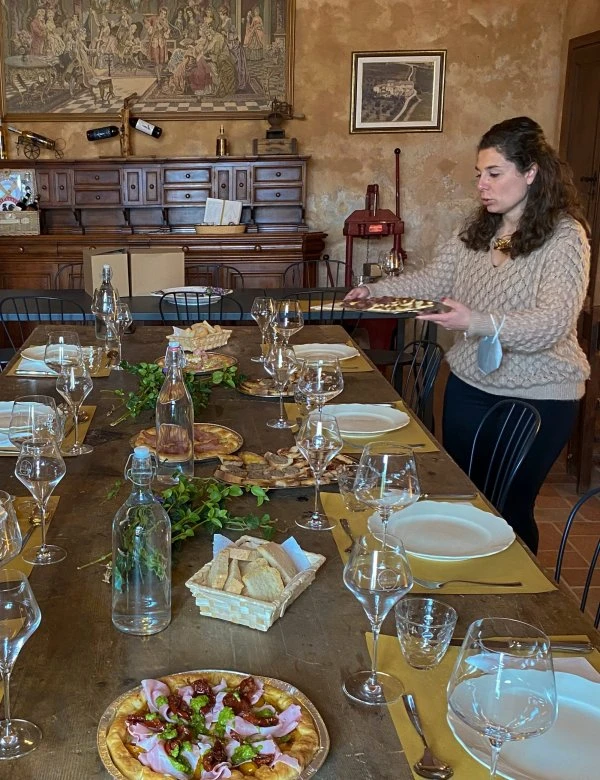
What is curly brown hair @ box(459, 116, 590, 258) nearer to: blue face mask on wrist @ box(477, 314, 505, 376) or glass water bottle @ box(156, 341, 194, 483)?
blue face mask on wrist @ box(477, 314, 505, 376)

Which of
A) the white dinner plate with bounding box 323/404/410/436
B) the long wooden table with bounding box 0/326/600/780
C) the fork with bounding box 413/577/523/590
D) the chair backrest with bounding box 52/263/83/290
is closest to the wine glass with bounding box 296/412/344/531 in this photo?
the long wooden table with bounding box 0/326/600/780

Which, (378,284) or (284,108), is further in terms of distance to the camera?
(284,108)

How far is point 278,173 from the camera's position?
671 centimetres

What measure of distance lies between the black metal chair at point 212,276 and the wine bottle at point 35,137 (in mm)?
1734

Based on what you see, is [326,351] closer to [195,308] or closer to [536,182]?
[536,182]

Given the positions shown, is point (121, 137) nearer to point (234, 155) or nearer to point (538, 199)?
point (234, 155)

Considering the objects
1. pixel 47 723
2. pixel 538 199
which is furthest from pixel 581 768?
pixel 538 199

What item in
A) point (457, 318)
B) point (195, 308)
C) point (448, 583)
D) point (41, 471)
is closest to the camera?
point (448, 583)

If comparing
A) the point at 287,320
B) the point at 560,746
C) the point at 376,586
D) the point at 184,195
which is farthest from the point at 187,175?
the point at 560,746

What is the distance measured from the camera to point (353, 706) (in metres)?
1.02

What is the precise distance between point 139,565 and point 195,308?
10.3ft

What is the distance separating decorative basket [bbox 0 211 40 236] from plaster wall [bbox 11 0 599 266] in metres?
0.75

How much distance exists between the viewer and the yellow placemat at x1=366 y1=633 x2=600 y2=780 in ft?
3.03

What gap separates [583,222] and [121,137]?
205 inches
